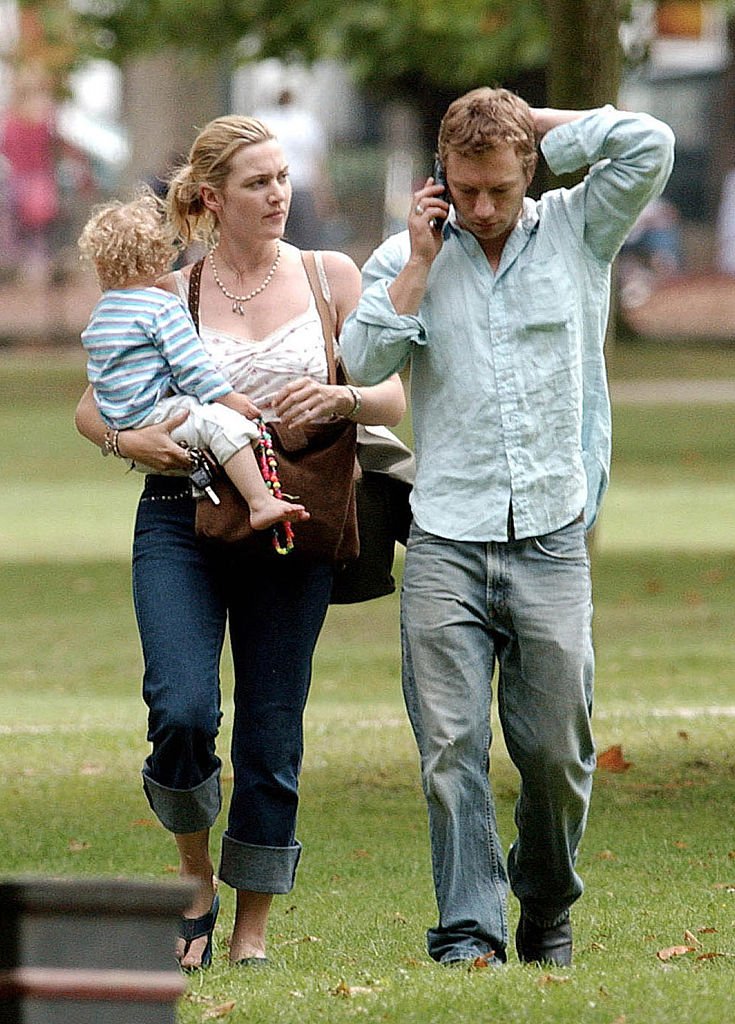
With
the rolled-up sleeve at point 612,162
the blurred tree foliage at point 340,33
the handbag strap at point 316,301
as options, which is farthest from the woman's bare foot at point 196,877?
the blurred tree foliage at point 340,33

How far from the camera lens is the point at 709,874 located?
6.86m

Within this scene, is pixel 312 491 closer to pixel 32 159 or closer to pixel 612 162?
pixel 612 162

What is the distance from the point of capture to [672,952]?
226 inches

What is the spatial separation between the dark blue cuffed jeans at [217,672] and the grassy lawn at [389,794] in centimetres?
36

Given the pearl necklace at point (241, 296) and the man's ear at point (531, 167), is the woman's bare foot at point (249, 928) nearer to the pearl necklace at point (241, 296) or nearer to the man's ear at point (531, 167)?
the pearl necklace at point (241, 296)

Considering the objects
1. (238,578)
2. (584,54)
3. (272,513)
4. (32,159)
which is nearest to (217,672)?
(238,578)

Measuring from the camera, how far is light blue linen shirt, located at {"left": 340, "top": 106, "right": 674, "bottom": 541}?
5227 mm

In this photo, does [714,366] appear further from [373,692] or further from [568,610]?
[568,610]

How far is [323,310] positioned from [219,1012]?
5.39 feet

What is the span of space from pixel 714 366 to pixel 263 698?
78.5 feet

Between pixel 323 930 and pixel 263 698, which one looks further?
pixel 323 930

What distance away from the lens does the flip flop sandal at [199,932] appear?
18.4 ft

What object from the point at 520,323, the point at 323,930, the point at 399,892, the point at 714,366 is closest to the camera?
the point at 520,323

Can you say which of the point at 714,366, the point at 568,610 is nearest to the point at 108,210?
the point at 568,610
